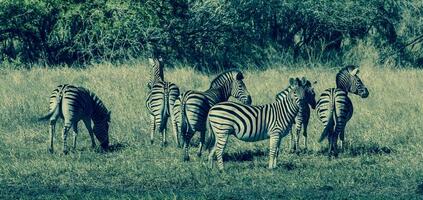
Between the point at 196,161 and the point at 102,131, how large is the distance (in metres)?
2.14

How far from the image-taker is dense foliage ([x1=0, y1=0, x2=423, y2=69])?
79.1 feet

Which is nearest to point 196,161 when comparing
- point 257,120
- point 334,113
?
point 257,120

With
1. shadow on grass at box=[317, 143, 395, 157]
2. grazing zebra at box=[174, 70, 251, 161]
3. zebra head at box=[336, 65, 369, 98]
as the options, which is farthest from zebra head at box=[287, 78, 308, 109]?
zebra head at box=[336, 65, 369, 98]

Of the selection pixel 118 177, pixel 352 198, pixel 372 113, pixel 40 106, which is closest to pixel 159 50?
pixel 40 106

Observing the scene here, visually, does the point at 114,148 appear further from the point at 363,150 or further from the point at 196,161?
the point at 363,150

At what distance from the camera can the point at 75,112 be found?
13.2 m

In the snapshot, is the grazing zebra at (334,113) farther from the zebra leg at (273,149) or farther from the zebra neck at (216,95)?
the zebra neck at (216,95)

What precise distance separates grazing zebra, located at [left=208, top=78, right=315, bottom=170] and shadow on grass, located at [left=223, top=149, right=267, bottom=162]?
95cm

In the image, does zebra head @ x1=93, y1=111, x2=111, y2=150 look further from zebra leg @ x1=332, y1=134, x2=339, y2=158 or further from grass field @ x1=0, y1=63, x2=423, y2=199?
zebra leg @ x1=332, y1=134, x2=339, y2=158

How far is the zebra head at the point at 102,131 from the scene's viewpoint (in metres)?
13.6

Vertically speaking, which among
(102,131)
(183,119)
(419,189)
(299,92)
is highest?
(299,92)

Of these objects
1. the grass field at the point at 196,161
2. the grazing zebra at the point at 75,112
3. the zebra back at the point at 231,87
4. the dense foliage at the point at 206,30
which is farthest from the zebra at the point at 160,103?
the dense foliage at the point at 206,30

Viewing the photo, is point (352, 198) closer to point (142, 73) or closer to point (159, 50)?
point (142, 73)

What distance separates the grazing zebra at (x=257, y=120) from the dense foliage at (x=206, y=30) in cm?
1215
